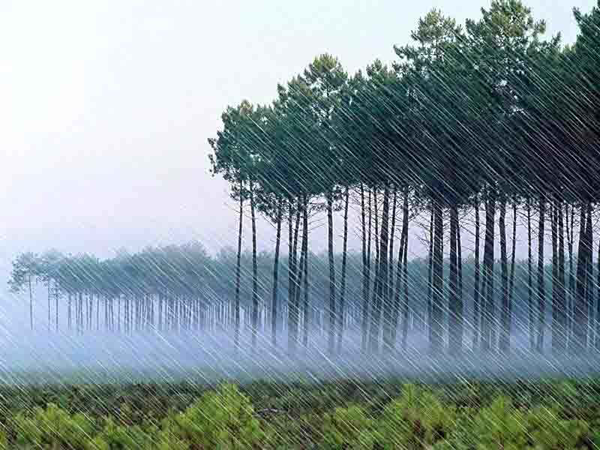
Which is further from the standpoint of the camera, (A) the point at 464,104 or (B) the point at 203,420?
(A) the point at 464,104

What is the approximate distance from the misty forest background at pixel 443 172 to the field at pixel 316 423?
18.2m

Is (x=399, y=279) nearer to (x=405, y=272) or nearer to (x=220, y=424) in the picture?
(x=405, y=272)

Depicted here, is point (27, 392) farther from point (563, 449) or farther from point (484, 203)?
point (484, 203)

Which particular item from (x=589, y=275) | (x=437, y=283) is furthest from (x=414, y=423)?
(x=437, y=283)

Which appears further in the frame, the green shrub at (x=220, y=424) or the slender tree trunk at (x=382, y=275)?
the slender tree trunk at (x=382, y=275)

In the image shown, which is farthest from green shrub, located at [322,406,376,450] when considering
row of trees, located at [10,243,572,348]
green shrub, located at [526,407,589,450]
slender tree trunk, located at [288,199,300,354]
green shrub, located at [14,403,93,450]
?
row of trees, located at [10,243,572,348]

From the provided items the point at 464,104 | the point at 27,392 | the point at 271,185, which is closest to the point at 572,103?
the point at 464,104

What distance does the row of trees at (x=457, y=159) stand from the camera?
86.0 ft

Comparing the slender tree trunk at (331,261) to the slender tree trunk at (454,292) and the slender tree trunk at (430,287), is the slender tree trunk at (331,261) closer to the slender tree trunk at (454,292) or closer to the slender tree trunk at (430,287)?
the slender tree trunk at (430,287)

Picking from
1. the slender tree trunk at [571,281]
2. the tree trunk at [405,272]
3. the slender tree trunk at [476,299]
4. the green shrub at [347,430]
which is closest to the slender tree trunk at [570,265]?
the slender tree trunk at [571,281]

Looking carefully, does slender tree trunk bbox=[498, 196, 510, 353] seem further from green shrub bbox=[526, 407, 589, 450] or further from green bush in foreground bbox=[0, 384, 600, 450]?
green shrub bbox=[526, 407, 589, 450]

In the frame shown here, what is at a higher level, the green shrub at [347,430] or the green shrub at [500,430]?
the green shrub at [500,430]

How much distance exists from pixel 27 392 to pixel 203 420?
3972mm

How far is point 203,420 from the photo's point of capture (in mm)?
6270
